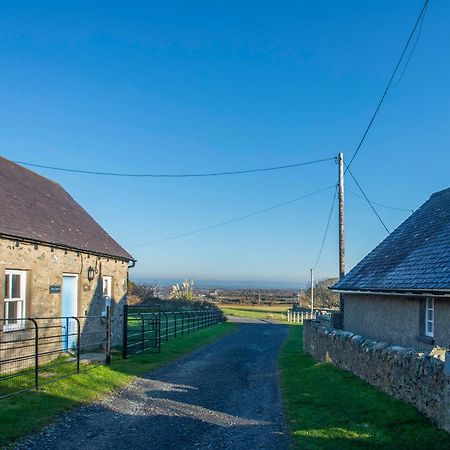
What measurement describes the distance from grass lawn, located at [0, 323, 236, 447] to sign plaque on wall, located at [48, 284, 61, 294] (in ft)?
8.60

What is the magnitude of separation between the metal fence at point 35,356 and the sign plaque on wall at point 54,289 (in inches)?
32.7

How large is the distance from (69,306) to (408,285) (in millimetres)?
9851

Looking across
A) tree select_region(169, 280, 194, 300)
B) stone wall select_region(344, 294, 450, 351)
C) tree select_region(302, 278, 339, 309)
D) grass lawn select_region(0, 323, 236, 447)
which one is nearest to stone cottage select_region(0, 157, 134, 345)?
grass lawn select_region(0, 323, 236, 447)

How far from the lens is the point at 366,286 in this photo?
51.1 feet

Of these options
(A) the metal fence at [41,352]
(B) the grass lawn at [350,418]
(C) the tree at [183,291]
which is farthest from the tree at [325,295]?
(B) the grass lawn at [350,418]

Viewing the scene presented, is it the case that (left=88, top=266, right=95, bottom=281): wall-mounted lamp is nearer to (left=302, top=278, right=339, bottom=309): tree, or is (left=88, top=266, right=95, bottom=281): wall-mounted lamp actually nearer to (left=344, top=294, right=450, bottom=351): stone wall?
(left=344, top=294, right=450, bottom=351): stone wall

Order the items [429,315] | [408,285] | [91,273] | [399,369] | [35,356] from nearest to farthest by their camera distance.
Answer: [399,369] → [35,356] → [429,315] → [408,285] → [91,273]

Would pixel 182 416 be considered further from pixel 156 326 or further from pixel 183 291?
pixel 183 291

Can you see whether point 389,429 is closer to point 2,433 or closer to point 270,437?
point 270,437

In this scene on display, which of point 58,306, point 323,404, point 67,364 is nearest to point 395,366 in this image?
point 323,404

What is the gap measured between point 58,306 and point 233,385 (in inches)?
225

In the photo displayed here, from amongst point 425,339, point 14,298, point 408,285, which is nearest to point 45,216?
point 14,298

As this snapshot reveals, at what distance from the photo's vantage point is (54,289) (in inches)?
548

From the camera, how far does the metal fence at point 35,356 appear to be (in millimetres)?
9844
